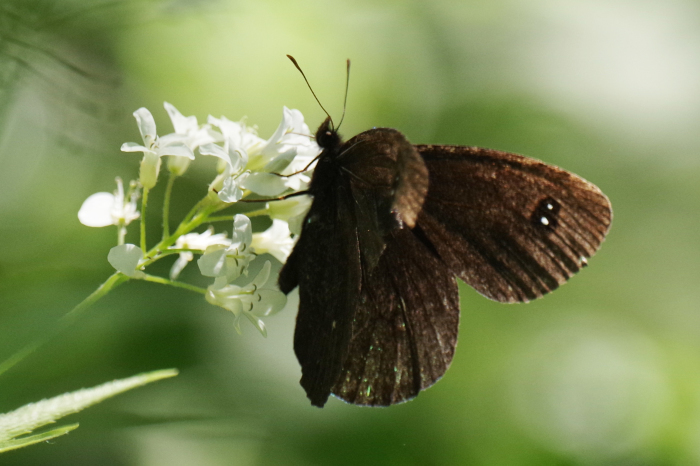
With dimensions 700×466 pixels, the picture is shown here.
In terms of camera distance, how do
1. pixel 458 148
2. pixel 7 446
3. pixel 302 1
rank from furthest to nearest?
→ pixel 302 1 < pixel 458 148 < pixel 7 446

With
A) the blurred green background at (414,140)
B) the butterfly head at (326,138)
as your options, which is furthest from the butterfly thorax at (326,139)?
the blurred green background at (414,140)

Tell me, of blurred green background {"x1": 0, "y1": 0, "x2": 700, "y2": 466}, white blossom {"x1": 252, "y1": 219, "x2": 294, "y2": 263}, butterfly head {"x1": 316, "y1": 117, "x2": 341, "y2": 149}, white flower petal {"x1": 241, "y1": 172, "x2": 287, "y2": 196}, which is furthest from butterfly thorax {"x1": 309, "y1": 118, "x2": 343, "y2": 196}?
blurred green background {"x1": 0, "y1": 0, "x2": 700, "y2": 466}

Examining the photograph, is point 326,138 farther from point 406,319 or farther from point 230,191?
point 406,319

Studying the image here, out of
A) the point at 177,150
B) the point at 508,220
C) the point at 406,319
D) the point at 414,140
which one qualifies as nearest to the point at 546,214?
the point at 508,220

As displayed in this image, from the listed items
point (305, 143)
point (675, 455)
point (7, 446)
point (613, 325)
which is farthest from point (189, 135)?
point (613, 325)

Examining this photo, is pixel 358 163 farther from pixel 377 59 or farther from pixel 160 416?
pixel 377 59

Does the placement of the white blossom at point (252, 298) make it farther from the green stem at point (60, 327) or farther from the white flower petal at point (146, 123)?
the white flower petal at point (146, 123)

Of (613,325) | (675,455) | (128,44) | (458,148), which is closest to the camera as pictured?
(458,148)
